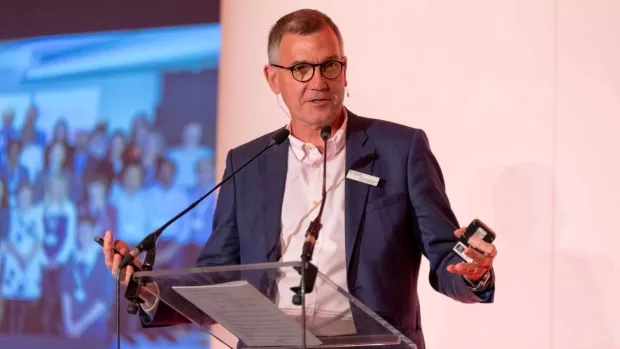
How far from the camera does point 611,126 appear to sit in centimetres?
328

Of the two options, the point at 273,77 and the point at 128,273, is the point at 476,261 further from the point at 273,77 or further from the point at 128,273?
the point at 273,77

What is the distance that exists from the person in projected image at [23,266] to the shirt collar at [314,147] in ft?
7.08

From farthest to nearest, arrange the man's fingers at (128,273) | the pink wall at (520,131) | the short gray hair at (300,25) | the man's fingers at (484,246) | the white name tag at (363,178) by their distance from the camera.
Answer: the pink wall at (520,131)
the short gray hair at (300,25)
the white name tag at (363,178)
the man's fingers at (128,273)
the man's fingers at (484,246)

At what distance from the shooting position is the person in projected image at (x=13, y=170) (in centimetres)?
436

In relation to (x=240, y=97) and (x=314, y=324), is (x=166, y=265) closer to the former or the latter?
(x=240, y=97)

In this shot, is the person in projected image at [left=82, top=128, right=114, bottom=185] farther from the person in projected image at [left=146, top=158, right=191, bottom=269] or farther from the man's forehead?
the man's forehead

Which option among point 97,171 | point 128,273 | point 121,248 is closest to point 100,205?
point 97,171

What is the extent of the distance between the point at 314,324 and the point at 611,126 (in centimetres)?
184

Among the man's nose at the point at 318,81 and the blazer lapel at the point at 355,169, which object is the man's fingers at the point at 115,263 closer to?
the blazer lapel at the point at 355,169

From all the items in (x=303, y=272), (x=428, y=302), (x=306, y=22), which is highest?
(x=306, y=22)

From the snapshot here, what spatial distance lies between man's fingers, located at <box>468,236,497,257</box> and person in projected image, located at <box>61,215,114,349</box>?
256 centimetres

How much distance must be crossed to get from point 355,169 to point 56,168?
2.32m

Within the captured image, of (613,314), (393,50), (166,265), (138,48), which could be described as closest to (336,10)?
(393,50)

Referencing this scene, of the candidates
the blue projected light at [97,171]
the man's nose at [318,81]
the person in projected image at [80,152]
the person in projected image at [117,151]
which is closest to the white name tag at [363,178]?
the man's nose at [318,81]
